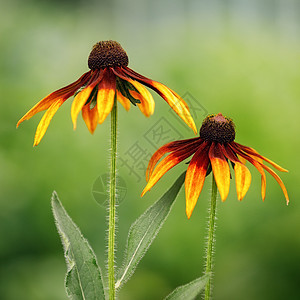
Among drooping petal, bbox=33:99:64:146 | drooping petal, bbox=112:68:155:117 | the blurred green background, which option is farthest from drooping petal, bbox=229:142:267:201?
the blurred green background

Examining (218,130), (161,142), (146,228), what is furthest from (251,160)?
(161,142)

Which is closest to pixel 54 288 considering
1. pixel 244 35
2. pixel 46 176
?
pixel 46 176

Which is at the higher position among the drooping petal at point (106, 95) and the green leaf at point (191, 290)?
the drooping petal at point (106, 95)

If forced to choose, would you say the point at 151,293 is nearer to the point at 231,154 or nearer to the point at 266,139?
the point at 266,139

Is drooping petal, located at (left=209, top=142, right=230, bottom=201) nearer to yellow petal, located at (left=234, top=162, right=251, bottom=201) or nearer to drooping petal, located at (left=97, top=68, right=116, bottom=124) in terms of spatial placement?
yellow petal, located at (left=234, top=162, right=251, bottom=201)

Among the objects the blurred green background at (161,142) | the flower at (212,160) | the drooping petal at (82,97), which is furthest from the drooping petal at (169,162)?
the blurred green background at (161,142)

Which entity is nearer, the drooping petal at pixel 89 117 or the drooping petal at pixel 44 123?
the drooping petal at pixel 44 123

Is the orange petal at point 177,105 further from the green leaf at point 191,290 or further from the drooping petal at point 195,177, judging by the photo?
the green leaf at point 191,290

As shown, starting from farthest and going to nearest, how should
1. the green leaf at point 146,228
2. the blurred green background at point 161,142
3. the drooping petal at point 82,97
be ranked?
1. the blurred green background at point 161,142
2. the green leaf at point 146,228
3. the drooping petal at point 82,97
